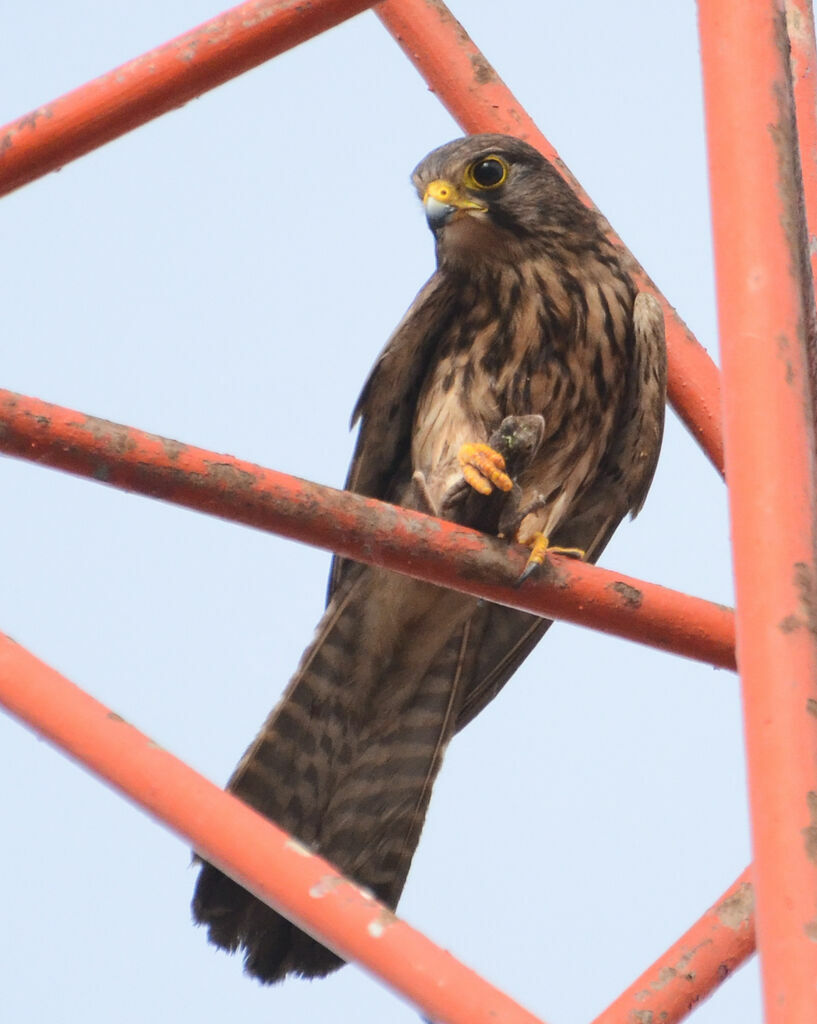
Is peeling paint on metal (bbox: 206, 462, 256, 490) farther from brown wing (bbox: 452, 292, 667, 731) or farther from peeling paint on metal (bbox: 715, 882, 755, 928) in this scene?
brown wing (bbox: 452, 292, 667, 731)

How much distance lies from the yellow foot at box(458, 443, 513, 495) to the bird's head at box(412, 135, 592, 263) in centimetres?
97

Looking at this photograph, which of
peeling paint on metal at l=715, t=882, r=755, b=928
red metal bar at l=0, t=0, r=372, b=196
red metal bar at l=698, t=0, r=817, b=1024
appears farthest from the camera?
peeling paint on metal at l=715, t=882, r=755, b=928

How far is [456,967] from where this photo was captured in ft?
6.77

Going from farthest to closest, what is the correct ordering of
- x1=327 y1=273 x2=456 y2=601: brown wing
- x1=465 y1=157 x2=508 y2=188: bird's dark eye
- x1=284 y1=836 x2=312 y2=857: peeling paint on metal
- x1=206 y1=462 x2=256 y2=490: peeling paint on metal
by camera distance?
x1=465 y1=157 x2=508 y2=188: bird's dark eye
x1=327 y1=273 x2=456 y2=601: brown wing
x1=206 y1=462 x2=256 y2=490: peeling paint on metal
x1=284 y1=836 x2=312 y2=857: peeling paint on metal

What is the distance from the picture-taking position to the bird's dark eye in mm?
4078

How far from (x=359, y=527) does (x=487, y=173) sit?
1.90 meters

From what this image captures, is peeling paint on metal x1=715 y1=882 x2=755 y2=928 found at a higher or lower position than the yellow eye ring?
lower

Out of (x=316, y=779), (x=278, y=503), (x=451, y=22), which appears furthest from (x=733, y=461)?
(x=451, y=22)

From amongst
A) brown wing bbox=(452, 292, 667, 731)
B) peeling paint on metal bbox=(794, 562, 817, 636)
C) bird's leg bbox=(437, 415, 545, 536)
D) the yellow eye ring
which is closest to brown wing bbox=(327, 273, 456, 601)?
the yellow eye ring

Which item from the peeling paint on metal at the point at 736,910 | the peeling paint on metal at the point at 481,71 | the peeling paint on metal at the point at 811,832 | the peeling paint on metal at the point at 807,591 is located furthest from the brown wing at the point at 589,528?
the peeling paint on metal at the point at 811,832

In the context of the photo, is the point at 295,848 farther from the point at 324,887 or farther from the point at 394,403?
the point at 394,403

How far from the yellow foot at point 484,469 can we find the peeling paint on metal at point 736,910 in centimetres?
88

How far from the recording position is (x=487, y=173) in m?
4.11

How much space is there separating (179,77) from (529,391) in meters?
1.49
